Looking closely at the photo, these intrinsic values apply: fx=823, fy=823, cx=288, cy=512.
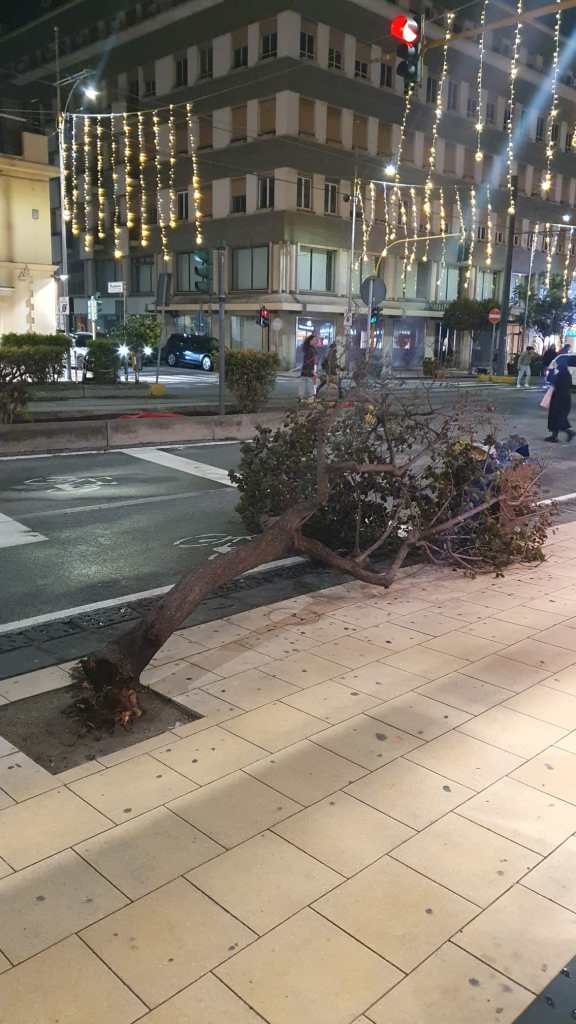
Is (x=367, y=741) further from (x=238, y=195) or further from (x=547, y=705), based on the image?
(x=238, y=195)

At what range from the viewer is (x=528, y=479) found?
7.34 meters

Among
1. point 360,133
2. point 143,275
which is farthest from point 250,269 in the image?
point 143,275

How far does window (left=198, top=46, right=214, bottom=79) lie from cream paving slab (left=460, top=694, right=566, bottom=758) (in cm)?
4723

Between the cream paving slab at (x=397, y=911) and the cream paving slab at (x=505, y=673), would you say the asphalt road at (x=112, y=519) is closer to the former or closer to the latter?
the cream paving slab at (x=505, y=673)

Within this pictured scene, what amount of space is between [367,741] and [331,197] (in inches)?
1724

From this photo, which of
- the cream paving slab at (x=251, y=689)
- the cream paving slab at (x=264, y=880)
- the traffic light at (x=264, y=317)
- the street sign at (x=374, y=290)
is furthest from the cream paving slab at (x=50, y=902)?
the traffic light at (x=264, y=317)

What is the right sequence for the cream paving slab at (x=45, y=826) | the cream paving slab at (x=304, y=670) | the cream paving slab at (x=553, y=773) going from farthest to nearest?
the cream paving slab at (x=304, y=670)
the cream paving slab at (x=553, y=773)
the cream paving slab at (x=45, y=826)

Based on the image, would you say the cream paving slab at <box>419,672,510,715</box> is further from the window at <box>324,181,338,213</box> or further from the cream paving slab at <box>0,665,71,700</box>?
the window at <box>324,181,338,213</box>

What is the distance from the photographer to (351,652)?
17.2 feet

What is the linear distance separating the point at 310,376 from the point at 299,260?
2311 cm

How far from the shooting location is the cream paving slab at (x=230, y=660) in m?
4.93

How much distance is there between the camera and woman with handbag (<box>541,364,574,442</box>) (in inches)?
614

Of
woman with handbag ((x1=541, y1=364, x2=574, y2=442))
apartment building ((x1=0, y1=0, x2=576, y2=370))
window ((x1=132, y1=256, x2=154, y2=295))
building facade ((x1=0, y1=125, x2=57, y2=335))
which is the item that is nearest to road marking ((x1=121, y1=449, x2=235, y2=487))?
woman with handbag ((x1=541, y1=364, x2=574, y2=442))

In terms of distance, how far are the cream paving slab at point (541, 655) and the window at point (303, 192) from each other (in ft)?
134
